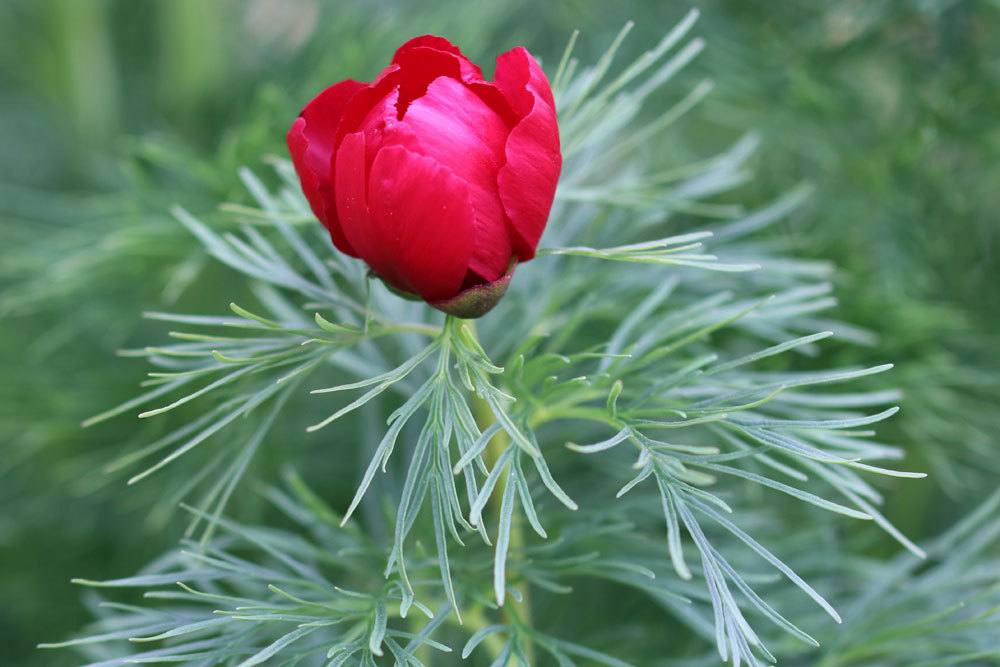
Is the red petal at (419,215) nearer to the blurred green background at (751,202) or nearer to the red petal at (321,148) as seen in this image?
the red petal at (321,148)

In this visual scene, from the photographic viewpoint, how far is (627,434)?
317mm

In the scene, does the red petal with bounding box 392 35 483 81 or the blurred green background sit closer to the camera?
the red petal with bounding box 392 35 483 81

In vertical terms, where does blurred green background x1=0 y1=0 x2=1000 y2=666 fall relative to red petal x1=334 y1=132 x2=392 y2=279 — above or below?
below

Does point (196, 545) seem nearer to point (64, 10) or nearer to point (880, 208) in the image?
point (880, 208)

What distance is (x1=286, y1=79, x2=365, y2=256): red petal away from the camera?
1.03ft

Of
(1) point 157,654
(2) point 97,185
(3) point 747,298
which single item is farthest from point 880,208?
(2) point 97,185

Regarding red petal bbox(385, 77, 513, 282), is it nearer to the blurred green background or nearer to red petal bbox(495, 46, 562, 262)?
red petal bbox(495, 46, 562, 262)

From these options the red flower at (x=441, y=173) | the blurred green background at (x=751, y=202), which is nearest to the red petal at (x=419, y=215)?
the red flower at (x=441, y=173)

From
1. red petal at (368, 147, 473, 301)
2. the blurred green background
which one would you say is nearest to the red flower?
red petal at (368, 147, 473, 301)

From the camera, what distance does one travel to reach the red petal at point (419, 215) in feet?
0.95

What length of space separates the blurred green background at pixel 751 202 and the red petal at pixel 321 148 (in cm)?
21

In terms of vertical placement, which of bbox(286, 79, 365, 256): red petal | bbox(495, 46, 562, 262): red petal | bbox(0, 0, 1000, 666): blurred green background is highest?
bbox(286, 79, 365, 256): red petal

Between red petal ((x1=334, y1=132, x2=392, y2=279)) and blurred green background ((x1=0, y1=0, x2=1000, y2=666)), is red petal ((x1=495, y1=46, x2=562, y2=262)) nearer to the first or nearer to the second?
red petal ((x1=334, y1=132, x2=392, y2=279))

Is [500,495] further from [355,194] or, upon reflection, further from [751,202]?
[751,202]
